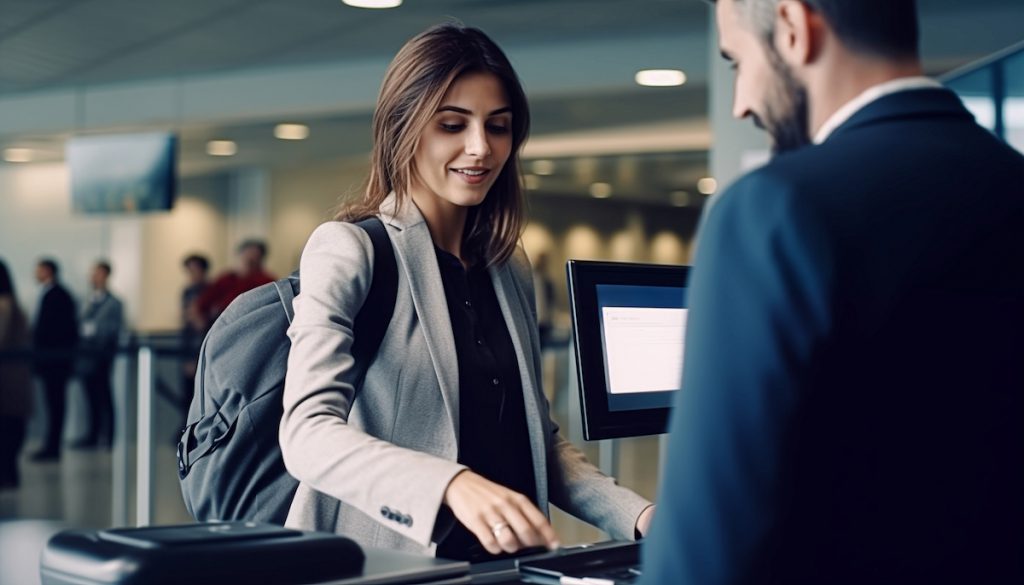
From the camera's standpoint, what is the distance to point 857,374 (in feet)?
2.51

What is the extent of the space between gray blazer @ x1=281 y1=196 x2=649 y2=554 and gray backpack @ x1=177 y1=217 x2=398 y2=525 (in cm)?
8

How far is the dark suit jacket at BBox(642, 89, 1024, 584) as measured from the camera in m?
0.75

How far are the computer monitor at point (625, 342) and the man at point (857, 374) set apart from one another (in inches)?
31.9

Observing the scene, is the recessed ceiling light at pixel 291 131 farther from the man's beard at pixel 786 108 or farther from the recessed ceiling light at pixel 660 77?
the man's beard at pixel 786 108

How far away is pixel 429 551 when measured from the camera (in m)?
1.56

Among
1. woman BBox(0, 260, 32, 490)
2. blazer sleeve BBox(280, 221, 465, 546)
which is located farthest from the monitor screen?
blazer sleeve BBox(280, 221, 465, 546)

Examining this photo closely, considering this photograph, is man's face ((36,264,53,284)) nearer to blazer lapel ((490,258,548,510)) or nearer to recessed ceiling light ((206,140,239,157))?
recessed ceiling light ((206,140,239,157))

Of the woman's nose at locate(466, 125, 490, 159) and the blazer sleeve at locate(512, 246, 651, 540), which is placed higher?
the woman's nose at locate(466, 125, 490, 159)

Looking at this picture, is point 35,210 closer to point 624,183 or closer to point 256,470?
point 624,183

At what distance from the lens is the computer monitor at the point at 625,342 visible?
1632 millimetres

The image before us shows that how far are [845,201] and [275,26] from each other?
7.49 m

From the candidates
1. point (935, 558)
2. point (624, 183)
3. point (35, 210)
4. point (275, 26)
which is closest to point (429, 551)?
point (935, 558)

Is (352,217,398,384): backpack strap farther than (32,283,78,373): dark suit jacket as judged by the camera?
No

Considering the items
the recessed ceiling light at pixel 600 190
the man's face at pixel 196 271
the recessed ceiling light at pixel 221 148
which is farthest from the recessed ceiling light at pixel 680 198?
the man's face at pixel 196 271
